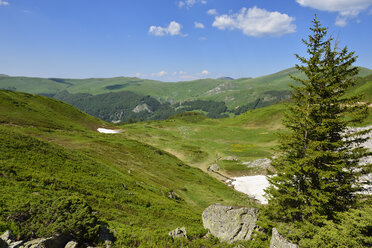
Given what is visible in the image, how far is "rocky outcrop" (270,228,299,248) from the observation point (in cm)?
1405

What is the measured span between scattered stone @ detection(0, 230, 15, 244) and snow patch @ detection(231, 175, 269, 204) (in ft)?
141

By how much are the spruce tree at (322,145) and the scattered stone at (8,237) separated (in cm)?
2030

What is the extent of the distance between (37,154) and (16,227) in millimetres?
17324

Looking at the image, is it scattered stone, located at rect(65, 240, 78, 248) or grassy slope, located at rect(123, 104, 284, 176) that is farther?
grassy slope, located at rect(123, 104, 284, 176)

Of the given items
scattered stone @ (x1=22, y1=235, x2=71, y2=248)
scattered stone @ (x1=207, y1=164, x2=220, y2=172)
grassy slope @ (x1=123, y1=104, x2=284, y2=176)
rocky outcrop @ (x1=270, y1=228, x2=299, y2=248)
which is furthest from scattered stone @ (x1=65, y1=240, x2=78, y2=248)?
scattered stone @ (x1=207, y1=164, x2=220, y2=172)

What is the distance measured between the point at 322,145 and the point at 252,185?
35.1 metres

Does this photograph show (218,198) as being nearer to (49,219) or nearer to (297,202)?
(297,202)

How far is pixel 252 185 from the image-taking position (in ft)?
168

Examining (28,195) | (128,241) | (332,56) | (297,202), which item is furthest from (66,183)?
(332,56)

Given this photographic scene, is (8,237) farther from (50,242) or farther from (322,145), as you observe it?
(322,145)

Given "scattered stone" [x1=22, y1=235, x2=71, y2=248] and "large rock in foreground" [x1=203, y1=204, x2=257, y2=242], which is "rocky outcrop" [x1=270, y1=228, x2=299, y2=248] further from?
"scattered stone" [x1=22, y1=235, x2=71, y2=248]

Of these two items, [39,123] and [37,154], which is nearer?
[37,154]

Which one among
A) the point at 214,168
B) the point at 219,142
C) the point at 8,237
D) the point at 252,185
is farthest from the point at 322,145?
the point at 219,142

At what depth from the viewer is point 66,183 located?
20.2 m
